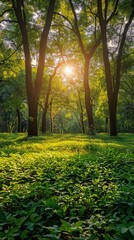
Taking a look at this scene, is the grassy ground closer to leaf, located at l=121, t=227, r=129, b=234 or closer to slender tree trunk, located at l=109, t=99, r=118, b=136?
leaf, located at l=121, t=227, r=129, b=234

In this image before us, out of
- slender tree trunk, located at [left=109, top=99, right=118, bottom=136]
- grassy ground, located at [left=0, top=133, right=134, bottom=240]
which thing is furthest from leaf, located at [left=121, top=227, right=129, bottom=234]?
slender tree trunk, located at [left=109, top=99, right=118, bottom=136]

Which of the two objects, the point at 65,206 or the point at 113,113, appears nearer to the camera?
the point at 65,206

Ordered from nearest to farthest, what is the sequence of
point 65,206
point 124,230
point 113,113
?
1. point 124,230
2. point 65,206
3. point 113,113

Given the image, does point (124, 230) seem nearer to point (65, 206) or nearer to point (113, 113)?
point (65, 206)

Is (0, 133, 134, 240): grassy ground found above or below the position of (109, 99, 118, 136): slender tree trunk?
below

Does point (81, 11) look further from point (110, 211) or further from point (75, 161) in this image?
point (110, 211)

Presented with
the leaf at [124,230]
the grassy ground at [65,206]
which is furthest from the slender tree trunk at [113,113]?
the leaf at [124,230]

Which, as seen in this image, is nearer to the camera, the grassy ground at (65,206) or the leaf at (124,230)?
the leaf at (124,230)

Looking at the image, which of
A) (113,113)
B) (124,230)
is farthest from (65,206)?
(113,113)

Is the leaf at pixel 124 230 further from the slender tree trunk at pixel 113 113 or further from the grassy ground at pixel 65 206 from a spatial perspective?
the slender tree trunk at pixel 113 113

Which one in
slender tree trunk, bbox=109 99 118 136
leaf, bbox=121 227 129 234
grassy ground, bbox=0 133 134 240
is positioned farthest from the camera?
slender tree trunk, bbox=109 99 118 136

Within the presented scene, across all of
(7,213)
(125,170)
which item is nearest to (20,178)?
(7,213)

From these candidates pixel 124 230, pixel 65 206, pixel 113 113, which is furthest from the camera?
pixel 113 113

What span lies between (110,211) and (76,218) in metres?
0.43
